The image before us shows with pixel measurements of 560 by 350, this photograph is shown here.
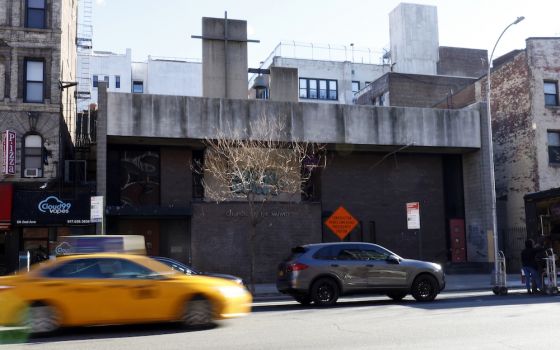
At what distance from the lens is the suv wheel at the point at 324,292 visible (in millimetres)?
15477

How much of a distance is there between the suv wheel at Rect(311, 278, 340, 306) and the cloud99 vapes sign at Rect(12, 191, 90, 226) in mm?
11491

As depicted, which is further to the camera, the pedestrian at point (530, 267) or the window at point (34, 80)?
the window at point (34, 80)

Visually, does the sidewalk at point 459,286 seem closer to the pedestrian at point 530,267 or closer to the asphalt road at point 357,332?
the pedestrian at point 530,267

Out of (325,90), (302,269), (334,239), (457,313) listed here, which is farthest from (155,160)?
(325,90)

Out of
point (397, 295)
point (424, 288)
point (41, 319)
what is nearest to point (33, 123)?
point (41, 319)

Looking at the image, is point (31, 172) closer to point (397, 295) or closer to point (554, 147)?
point (397, 295)

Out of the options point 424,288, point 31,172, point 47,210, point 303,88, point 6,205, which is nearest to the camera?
point 424,288

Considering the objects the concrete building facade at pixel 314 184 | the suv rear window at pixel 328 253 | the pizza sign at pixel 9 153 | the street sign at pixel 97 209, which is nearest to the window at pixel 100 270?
the suv rear window at pixel 328 253

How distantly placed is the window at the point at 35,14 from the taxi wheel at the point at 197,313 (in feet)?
58.5

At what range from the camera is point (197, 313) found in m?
11.1

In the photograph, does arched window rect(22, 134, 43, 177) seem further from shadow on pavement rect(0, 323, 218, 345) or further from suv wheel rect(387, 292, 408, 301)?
suv wheel rect(387, 292, 408, 301)

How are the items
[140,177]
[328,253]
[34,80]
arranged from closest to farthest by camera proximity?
[328,253], [34,80], [140,177]

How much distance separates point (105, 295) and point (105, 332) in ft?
2.88

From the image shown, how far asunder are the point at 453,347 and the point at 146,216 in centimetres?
1793
